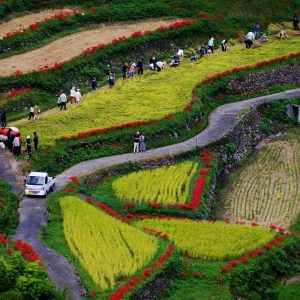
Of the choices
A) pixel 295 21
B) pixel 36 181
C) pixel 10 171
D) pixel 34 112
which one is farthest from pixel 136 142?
pixel 295 21

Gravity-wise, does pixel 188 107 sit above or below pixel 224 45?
below

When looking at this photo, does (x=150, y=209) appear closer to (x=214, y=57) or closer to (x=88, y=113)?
(x=88, y=113)

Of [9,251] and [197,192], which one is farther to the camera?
[197,192]

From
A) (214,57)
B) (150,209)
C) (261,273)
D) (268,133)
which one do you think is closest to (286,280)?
(261,273)

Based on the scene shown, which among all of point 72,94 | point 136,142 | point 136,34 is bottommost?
point 136,142

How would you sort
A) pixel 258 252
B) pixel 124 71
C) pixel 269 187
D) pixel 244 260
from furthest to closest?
→ pixel 124 71, pixel 269 187, pixel 258 252, pixel 244 260

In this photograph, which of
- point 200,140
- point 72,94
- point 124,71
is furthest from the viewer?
point 124,71

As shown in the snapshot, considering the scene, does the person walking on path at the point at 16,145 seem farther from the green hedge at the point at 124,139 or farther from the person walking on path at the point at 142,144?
the person walking on path at the point at 142,144

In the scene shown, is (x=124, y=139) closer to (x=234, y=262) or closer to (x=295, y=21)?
(x=234, y=262)

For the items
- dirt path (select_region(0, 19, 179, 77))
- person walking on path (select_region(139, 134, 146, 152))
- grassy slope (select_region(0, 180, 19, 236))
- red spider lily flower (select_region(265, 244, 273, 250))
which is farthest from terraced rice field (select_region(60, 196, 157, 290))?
dirt path (select_region(0, 19, 179, 77))

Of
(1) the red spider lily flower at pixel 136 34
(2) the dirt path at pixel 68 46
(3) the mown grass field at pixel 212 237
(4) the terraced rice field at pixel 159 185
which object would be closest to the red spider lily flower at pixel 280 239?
(3) the mown grass field at pixel 212 237
